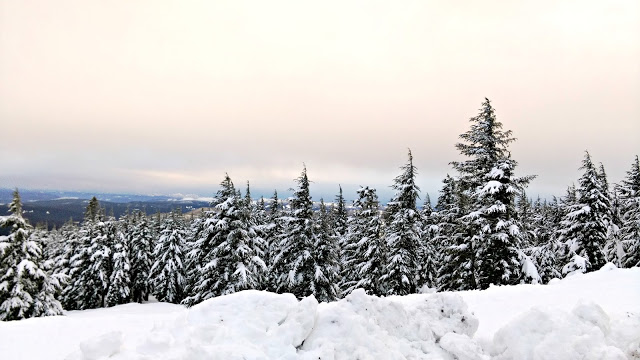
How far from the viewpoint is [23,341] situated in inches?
302

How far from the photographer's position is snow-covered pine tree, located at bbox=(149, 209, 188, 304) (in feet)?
119

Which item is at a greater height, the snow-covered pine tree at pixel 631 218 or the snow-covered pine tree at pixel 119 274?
the snow-covered pine tree at pixel 631 218

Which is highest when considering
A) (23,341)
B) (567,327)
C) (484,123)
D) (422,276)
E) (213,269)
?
(484,123)

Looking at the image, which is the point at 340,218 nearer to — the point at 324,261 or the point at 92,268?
the point at 324,261

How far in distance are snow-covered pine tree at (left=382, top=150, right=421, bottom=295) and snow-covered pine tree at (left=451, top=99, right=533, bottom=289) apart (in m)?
4.22

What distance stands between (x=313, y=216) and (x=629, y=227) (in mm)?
24049

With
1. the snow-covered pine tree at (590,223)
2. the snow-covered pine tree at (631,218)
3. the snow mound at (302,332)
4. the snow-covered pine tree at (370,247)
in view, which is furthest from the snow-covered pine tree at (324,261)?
the snow-covered pine tree at (631,218)

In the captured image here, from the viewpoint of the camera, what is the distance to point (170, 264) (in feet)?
119

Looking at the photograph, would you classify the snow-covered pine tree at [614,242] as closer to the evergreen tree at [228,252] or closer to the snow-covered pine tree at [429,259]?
the snow-covered pine tree at [429,259]

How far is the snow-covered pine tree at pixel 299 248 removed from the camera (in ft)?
66.5

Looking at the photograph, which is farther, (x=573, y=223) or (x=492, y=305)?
(x=573, y=223)

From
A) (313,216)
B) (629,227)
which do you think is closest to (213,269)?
(313,216)

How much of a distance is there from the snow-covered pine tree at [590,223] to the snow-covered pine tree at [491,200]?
28.7 feet

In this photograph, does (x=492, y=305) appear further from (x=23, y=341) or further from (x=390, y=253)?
(x=23, y=341)
